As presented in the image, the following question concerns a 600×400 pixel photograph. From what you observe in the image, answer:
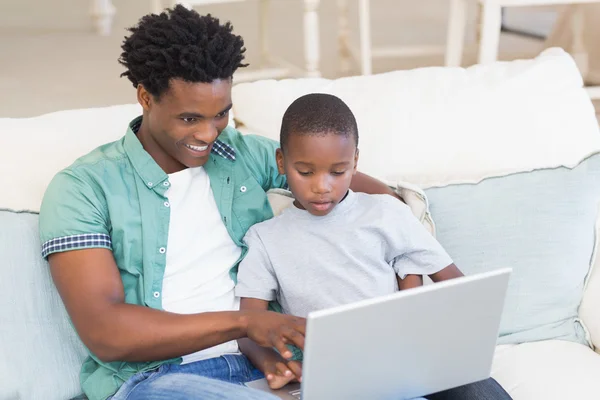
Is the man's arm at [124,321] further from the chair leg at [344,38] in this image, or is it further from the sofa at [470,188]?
the chair leg at [344,38]

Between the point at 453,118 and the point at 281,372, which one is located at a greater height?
the point at 453,118

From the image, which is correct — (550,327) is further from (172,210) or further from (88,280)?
(88,280)

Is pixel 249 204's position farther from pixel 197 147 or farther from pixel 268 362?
pixel 268 362

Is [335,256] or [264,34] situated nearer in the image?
[335,256]

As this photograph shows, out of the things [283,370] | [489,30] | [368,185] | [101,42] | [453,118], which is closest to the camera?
[283,370]

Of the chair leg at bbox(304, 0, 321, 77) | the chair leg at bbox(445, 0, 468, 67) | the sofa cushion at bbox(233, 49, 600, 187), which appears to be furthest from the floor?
the sofa cushion at bbox(233, 49, 600, 187)

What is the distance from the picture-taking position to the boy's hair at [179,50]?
145cm

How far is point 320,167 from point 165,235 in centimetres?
30

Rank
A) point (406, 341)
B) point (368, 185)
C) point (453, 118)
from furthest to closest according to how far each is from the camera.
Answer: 1. point (453, 118)
2. point (368, 185)
3. point (406, 341)

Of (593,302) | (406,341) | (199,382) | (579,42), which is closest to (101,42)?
(579,42)

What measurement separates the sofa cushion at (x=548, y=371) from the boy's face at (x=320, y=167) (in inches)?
19.9

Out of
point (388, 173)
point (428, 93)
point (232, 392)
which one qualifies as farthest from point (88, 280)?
point (428, 93)

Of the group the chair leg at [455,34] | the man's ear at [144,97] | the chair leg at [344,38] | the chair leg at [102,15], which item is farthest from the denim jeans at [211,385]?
the chair leg at [102,15]

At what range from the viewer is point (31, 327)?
150cm
